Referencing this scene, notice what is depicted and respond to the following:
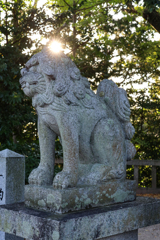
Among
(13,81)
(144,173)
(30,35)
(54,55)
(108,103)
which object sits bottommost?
(144,173)

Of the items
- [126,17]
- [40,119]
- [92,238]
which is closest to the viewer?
[92,238]

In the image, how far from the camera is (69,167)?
1.82 metres

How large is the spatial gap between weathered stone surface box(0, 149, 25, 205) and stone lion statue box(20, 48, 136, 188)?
55.2 inches

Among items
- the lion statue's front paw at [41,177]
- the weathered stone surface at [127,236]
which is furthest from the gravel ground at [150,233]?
the lion statue's front paw at [41,177]

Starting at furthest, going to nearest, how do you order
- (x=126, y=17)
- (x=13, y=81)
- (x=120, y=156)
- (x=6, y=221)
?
(x=126, y=17) → (x=13, y=81) → (x=120, y=156) → (x=6, y=221)

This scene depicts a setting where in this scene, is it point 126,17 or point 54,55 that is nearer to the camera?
point 54,55

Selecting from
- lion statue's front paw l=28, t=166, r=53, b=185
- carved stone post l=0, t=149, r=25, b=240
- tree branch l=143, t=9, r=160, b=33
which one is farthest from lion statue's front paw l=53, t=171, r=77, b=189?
tree branch l=143, t=9, r=160, b=33

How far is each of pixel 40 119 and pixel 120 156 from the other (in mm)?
653

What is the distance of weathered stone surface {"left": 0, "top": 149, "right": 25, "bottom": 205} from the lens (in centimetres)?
322

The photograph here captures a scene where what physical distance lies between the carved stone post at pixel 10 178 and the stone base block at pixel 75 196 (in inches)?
55.9

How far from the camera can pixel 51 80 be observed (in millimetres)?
1860

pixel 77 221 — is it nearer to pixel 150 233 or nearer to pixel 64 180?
pixel 64 180

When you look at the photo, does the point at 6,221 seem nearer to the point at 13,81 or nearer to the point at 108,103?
the point at 108,103

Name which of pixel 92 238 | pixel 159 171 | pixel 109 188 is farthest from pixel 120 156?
pixel 159 171
